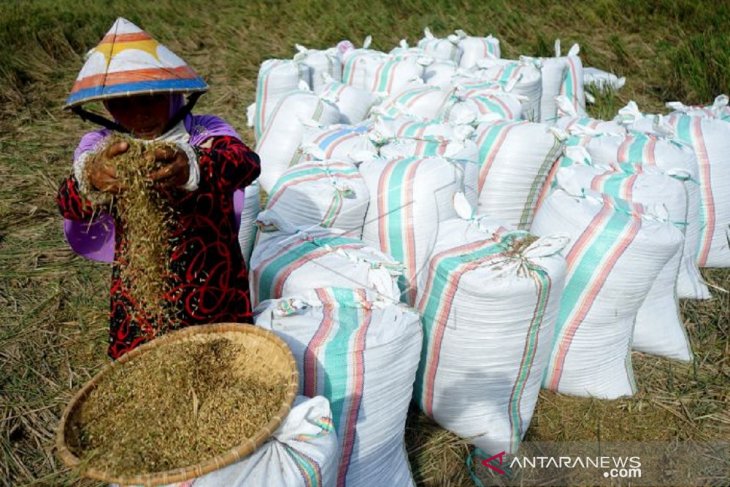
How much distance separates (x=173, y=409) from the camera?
49.3 inches

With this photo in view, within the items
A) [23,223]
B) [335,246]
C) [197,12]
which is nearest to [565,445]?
[335,246]

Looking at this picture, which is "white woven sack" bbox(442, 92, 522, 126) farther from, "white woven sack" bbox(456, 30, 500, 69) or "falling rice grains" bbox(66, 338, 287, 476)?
"falling rice grains" bbox(66, 338, 287, 476)

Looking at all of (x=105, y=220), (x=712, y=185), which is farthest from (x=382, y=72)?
(x=105, y=220)

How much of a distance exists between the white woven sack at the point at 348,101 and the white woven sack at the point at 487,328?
174 cm

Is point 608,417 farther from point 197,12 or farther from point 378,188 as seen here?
point 197,12

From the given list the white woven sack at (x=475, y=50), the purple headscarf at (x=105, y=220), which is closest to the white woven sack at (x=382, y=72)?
the white woven sack at (x=475, y=50)

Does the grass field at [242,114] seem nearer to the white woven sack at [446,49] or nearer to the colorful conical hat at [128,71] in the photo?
the colorful conical hat at [128,71]

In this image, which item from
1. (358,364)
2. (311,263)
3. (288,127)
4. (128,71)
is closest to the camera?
(128,71)

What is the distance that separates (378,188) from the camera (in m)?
2.34

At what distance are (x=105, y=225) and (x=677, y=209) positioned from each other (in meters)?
2.06

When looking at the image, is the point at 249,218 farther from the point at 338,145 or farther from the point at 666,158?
the point at 666,158

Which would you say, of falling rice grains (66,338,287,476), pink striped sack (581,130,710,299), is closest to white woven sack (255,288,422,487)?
falling rice grains (66,338,287,476)

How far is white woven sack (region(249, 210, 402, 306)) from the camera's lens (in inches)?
72.9

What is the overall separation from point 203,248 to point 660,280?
5.69 ft
